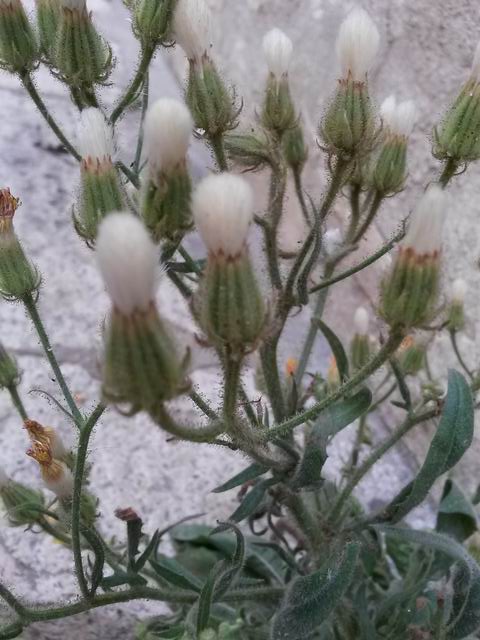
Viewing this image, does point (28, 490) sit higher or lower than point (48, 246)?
lower

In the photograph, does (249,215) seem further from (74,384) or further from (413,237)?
(74,384)

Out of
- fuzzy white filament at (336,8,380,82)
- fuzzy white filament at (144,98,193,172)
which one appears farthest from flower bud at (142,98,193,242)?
fuzzy white filament at (336,8,380,82)

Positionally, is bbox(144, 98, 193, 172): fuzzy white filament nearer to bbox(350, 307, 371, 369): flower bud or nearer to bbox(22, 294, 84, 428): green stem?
bbox(22, 294, 84, 428): green stem

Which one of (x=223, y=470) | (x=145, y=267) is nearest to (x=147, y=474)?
(x=223, y=470)

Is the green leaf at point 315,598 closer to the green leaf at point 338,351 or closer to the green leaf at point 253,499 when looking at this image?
the green leaf at point 253,499

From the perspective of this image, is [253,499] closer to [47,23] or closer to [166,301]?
[47,23]
